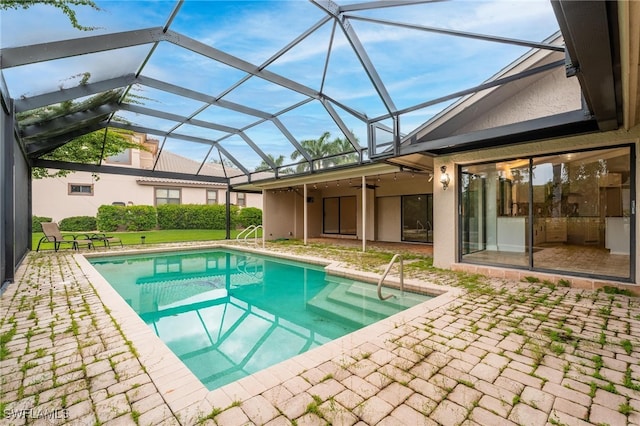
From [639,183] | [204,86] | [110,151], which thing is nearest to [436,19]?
[639,183]

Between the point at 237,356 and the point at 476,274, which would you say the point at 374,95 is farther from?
the point at 237,356

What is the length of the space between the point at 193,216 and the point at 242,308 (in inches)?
641

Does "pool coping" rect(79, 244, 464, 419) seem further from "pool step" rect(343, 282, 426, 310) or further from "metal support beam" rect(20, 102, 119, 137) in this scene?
"metal support beam" rect(20, 102, 119, 137)

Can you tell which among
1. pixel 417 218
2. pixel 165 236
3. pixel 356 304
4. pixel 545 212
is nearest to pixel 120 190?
pixel 165 236

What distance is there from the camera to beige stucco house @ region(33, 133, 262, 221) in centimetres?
1701

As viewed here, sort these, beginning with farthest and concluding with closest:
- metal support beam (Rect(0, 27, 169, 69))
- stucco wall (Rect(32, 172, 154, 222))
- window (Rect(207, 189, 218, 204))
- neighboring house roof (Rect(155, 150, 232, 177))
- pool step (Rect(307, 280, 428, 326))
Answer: window (Rect(207, 189, 218, 204)), stucco wall (Rect(32, 172, 154, 222)), neighboring house roof (Rect(155, 150, 232, 177)), pool step (Rect(307, 280, 428, 326)), metal support beam (Rect(0, 27, 169, 69))

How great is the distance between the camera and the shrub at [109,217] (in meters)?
17.3

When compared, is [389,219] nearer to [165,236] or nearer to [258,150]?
[258,150]

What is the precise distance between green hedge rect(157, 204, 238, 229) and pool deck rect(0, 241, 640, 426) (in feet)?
53.7

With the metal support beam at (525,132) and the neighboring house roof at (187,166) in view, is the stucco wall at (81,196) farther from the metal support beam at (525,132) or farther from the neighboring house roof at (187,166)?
the metal support beam at (525,132)

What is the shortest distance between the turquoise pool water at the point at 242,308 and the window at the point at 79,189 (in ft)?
38.5

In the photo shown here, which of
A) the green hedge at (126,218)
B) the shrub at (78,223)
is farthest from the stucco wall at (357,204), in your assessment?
the shrub at (78,223)

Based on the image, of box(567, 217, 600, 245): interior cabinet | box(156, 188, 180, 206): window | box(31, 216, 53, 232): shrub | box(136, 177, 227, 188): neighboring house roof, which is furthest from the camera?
box(156, 188, 180, 206): window

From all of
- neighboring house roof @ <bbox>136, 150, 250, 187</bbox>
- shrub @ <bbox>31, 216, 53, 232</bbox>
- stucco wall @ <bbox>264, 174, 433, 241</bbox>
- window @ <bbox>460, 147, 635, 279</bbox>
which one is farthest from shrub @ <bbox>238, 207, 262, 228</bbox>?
window @ <bbox>460, 147, 635, 279</bbox>
